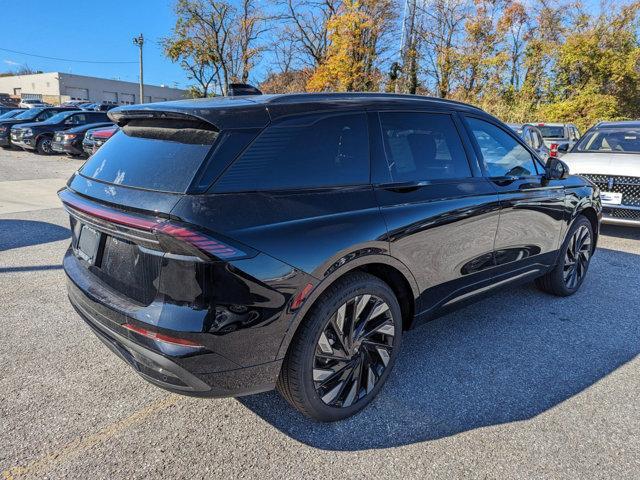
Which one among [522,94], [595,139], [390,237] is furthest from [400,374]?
[522,94]

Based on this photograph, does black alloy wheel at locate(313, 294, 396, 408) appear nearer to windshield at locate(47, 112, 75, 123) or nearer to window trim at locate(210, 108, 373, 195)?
window trim at locate(210, 108, 373, 195)

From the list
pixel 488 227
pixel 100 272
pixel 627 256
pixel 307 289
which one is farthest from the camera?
pixel 627 256

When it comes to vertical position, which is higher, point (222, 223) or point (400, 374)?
point (222, 223)

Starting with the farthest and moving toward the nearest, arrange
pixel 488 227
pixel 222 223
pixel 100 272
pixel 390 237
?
pixel 488 227 → pixel 390 237 → pixel 100 272 → pixel 222 223

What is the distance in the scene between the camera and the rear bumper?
1.96 m

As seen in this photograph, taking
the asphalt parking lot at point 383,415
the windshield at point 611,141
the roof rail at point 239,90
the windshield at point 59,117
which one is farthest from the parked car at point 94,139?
the windshield at point 611,141

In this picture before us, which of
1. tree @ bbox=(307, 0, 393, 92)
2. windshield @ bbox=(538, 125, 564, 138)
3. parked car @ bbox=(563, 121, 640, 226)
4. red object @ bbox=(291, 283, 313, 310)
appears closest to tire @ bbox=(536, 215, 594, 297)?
parked car @ bbox=(563, 121, 640, 226)

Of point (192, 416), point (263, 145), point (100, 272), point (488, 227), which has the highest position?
point (263, 145)

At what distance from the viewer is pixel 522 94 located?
91.7 feet

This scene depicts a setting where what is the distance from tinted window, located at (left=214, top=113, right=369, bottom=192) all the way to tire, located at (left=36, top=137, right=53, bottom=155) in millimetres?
18111

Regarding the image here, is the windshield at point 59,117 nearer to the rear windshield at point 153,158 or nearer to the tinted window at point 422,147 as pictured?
the rear windshield at point 153,158

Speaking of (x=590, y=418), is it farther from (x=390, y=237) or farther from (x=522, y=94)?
(x=522, y=94)

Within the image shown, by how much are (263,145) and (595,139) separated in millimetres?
7947

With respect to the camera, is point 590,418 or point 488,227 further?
point 488,227
